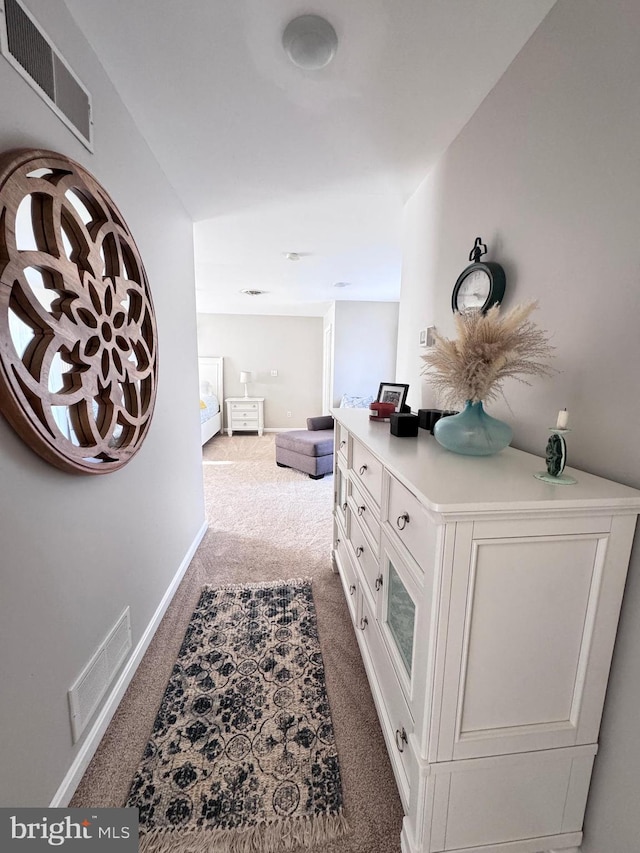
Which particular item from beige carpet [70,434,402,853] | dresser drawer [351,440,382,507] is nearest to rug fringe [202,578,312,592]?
beige carpet [70,434,402,853]

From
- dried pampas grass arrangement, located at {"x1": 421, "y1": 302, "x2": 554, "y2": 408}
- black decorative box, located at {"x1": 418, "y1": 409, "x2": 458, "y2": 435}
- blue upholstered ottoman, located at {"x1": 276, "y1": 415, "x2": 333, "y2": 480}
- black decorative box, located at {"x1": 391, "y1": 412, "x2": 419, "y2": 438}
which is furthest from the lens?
blue upholstered ottoman, located at {"x1": 276, "y1": 415, "x2": 333, "y2": 480}

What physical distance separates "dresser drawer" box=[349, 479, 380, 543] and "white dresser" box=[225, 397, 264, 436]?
4.92 metres

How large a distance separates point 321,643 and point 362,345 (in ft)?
14.9

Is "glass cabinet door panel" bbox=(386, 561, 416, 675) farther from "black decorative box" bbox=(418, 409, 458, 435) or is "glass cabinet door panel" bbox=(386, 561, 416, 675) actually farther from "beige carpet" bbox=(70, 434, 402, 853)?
"black decorative box" bbox=(418, 409, 458, 435)

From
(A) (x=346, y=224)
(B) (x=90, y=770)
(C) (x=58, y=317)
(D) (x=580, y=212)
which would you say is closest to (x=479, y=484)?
(D) (x=580, y=212)

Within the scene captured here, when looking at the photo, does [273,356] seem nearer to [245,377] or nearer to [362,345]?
[245,377]

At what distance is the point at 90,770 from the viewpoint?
1087 mm

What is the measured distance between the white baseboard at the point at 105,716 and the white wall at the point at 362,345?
415cm

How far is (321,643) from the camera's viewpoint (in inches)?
63.0

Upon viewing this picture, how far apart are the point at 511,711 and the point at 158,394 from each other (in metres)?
1.85

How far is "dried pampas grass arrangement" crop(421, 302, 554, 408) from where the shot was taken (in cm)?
95

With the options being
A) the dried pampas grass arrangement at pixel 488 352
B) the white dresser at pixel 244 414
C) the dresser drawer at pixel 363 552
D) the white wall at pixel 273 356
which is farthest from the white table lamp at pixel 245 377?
the dried pampas grass arrangement at pixel 488 352

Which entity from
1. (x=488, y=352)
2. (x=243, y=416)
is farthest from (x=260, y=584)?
(x=243, y=416)

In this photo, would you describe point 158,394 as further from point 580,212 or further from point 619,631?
point 619,631
